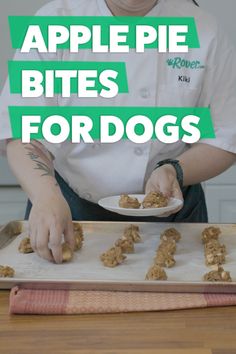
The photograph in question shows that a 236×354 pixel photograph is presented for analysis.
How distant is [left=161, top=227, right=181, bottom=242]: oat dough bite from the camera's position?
35.3 inches

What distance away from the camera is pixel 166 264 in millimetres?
777

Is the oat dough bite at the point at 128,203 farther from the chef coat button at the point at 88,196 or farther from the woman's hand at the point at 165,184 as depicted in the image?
the chef coat button at the point at 88,196

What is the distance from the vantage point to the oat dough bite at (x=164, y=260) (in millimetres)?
775

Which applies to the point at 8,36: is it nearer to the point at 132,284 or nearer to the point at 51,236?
the point at 51,236

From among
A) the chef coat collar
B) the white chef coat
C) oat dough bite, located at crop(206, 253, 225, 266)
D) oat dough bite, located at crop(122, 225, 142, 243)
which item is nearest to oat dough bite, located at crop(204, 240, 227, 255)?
oat dough bite, located at crop(206, 253, 225, 266)

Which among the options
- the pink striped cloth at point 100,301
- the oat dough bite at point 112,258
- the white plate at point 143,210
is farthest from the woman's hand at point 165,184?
the pink striped cloth at point 100,301

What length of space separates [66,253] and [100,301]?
0.16 meters

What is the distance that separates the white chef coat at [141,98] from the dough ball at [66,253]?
0.26 metres

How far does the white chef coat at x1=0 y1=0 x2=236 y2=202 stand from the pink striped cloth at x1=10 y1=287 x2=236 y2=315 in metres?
0.39

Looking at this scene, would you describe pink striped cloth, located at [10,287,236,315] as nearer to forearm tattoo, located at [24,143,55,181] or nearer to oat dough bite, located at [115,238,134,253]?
oat dough bite, located at [115,238,134,253]

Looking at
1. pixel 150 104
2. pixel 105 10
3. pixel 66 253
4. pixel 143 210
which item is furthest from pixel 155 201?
pixel 105 10

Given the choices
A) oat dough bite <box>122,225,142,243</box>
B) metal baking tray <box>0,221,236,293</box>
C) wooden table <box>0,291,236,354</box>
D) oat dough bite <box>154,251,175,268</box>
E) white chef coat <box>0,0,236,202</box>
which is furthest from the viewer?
white chef coat <box>0,0,236,202</box>

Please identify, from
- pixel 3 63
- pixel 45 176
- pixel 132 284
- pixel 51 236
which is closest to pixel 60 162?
pixel 45 176

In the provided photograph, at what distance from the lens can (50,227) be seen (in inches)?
29.9
